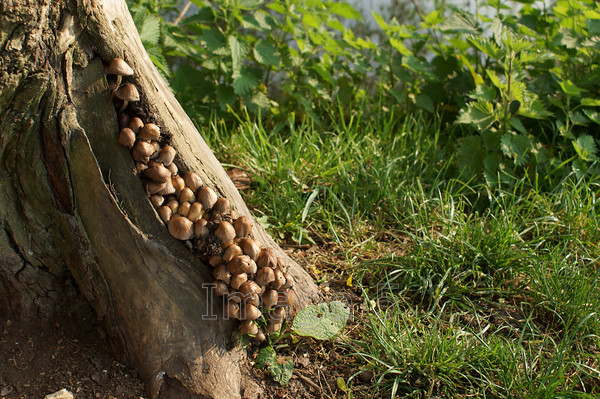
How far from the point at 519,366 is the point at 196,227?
145 cm

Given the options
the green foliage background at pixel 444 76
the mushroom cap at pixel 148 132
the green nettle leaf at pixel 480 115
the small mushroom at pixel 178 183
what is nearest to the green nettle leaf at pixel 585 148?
the green foliage background at pixel 444 76

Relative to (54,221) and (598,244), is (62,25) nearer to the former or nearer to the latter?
(54,221)

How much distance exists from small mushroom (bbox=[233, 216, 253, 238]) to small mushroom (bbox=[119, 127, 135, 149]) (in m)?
0.51

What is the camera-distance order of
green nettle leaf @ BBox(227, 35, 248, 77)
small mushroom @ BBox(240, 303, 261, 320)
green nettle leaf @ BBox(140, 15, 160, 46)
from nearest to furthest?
small mushroom @ BBox(240, 303, 261, 320) → green nettle leaf @ BBox(140, 15, 160, 46) → green nettle leaf @ BBox(227, 35, 248, 77)

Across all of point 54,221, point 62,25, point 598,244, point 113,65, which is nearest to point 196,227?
point 54,221

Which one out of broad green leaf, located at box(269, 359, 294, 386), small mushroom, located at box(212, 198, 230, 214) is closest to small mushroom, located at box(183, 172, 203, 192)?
small mushroom, located at box(212, 198, 230, 214)

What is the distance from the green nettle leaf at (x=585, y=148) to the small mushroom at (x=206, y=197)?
2.35 m

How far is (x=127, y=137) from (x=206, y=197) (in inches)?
14.4

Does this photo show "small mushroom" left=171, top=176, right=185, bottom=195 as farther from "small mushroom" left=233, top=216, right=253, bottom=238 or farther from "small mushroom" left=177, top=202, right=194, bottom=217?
"small mushroom" left=233, top=216, right=253, bottom=238

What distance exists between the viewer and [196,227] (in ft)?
6.22

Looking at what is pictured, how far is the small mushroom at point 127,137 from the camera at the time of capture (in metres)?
1.75

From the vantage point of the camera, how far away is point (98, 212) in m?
1.81

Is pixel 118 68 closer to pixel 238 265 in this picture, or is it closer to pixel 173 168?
pixel 173 168

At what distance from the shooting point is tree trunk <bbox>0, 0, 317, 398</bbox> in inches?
64.7
